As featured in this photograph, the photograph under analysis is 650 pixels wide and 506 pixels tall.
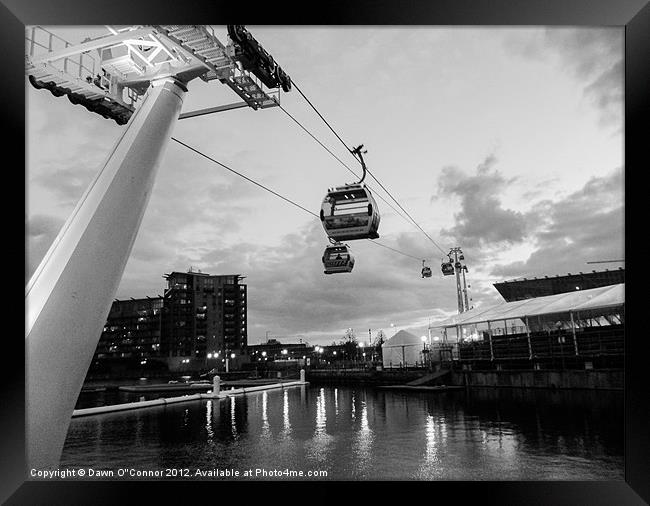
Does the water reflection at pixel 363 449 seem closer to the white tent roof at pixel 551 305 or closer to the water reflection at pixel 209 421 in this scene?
the water reflection at pixel 209 421

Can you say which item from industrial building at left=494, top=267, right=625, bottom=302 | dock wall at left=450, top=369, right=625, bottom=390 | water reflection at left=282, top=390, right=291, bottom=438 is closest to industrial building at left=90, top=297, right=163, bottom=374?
industrial building at left=494, top=267, right=625, bottom=302

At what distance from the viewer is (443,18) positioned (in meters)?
4.30

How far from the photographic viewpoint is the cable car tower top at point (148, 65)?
19.4 feet

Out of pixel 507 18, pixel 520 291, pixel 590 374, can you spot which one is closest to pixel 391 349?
pixel 520 291

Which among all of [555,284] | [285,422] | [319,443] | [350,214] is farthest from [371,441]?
[555,284]

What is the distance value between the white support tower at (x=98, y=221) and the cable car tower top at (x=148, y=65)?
0.02 meters

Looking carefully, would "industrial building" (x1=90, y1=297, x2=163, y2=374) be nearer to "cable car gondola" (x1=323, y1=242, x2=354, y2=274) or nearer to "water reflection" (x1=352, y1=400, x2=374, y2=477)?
"cable car gondola" (x1=323, y1=242, x2=354, y2=274)

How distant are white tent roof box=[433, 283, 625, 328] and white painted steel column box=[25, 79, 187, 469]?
1558 cm

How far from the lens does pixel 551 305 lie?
17.4 m

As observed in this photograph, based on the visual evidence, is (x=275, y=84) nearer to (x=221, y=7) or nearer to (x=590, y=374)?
(x=221, y=7)

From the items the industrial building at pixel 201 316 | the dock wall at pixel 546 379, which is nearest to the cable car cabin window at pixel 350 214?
the dock wall at pixel 546 379

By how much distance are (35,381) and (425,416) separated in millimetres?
9004

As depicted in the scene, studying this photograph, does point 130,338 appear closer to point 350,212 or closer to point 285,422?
point 285,422

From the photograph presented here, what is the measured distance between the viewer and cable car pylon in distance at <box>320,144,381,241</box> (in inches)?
360
